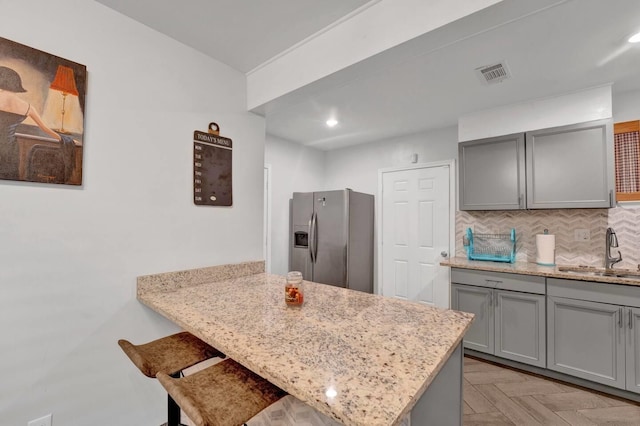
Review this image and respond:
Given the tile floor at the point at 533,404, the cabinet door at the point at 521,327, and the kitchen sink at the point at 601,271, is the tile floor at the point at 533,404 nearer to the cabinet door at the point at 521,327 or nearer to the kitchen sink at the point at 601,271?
the cabinet door at the point at 521,327

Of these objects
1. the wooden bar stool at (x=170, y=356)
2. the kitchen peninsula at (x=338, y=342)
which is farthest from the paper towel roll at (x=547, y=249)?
the wooden bar stool at (x=170, y=356)

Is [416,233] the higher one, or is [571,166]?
[571,166]

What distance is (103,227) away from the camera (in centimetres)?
147

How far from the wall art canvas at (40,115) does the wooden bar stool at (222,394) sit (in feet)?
3.69

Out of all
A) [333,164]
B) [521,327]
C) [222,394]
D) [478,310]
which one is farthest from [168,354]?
[333,164]

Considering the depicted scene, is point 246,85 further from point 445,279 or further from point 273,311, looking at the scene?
point 445,279

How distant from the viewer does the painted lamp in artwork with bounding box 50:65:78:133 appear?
133cm

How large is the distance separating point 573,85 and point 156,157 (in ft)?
10.5

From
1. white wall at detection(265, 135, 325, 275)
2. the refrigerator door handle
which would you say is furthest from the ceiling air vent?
white wall at detection(265, 135, 325, 275)

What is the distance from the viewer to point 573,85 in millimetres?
2312

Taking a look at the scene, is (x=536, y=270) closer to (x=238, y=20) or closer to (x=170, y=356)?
(x=170, y=356)

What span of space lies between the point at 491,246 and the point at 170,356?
2.99 meters

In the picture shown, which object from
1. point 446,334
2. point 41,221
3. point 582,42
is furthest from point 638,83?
point 41,221

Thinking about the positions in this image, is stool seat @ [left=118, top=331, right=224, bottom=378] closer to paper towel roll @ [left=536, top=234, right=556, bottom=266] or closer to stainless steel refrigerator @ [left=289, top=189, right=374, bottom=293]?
stainless steel refrigerator @ [left=289, top=189, right=374, bottom=293]
